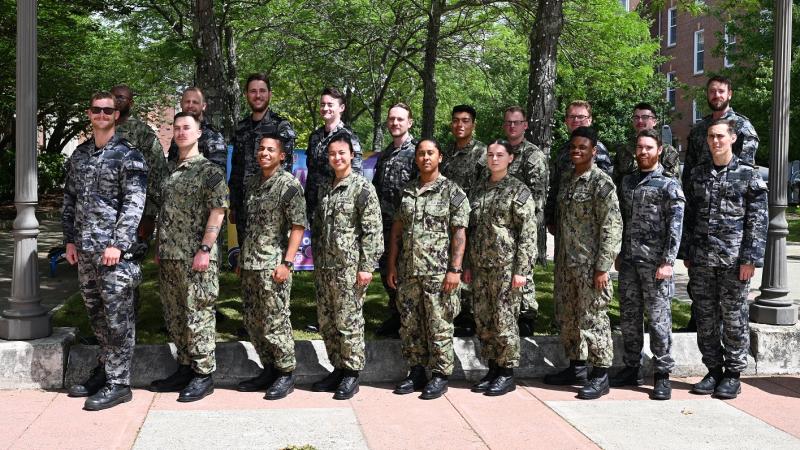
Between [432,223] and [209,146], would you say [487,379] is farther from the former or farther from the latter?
[209,146]

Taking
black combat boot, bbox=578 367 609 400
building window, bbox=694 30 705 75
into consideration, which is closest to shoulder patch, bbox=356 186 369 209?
black combat boot, bbox=578 367 609 400

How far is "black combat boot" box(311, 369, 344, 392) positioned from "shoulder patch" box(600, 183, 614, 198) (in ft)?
7.76

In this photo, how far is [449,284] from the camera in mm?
6031

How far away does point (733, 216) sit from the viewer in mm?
6133

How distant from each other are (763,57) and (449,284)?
21995 millimetres

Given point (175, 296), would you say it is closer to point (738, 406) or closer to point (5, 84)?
point (738, 406)

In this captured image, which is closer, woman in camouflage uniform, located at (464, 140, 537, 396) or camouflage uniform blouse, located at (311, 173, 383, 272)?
camouflage uniform blouse, located at (311, 173, 383, 272)

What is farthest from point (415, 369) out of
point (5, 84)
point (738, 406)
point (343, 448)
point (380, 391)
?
point (5, 84)

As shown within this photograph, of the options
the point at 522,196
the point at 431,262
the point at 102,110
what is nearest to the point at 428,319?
the point at 431,262

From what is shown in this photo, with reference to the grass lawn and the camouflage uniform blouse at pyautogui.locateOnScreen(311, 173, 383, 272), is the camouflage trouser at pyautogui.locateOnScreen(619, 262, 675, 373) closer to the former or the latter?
the grass lawn

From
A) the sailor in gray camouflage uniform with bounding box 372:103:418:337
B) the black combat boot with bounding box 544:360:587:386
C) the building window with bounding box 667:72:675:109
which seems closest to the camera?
the black combat boot with bounding box 544:360:587:386

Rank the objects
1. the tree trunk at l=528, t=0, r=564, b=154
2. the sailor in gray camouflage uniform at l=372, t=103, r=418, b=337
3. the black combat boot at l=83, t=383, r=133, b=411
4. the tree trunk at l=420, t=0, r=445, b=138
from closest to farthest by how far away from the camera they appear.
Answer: the black combat boot at l=83, t=383, r=133, b=411 < the sailor in gray camouflage uniform at l=372, t=103, r=418, b=337 < the tree trunk at l=528, t=0, r=564, b=154 < the tree trunk at l=420, t=0, r=445, b=138

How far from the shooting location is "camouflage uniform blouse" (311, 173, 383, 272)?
5953mm

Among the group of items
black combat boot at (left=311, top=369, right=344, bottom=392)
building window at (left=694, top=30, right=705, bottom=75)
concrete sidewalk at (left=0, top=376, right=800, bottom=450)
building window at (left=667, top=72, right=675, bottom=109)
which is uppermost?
building window at (left=694, top=30, right=705, bottom=75)
